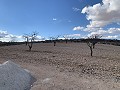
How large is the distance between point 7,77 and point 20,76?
6.79 feet

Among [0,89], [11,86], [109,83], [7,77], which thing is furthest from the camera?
[109,83]

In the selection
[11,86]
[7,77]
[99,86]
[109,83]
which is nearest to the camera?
[11,86]

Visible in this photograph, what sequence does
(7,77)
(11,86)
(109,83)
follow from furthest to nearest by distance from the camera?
(109,83), (7,77), (11,86)

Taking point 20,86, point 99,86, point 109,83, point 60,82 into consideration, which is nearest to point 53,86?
point 60,82

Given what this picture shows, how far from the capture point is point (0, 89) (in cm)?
1536

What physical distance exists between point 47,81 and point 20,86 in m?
3.63

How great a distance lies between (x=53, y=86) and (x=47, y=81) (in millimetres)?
1909

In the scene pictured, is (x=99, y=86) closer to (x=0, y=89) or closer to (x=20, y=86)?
(x=20, y=86)

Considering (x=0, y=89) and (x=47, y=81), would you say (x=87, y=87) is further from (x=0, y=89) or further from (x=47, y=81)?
(x=0, y=89)

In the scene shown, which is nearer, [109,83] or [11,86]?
[11,86]

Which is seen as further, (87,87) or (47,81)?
(47,81)

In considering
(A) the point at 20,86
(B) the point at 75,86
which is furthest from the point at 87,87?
(A) the point at 20,86

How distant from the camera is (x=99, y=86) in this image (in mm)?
19328

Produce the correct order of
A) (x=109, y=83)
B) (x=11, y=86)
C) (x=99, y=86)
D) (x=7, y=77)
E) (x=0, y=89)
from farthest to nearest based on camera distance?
(x=109, y=83) → (x=99, y=86) → (x=7, y=77) → (x=11, y=86) → (x=0, y=89)
